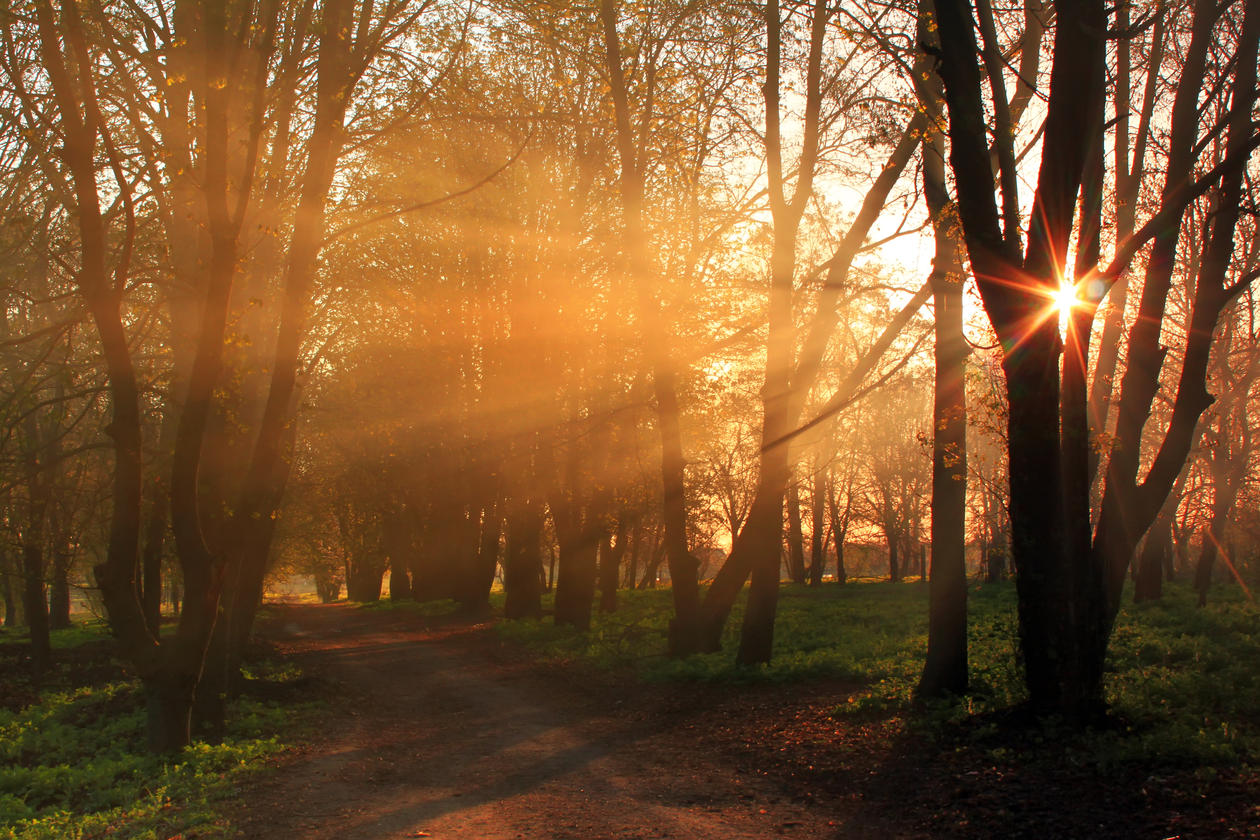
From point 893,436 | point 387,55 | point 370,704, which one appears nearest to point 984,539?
point 893,436

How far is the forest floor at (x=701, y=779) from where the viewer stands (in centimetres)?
607

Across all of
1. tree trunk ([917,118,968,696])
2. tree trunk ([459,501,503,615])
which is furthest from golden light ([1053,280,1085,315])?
tree trunk ([459,501,503,615])

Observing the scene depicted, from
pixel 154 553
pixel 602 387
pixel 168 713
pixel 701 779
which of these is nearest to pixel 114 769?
pixel 168 713

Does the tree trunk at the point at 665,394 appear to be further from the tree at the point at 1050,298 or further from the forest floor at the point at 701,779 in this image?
the tree at the point at 1050,298

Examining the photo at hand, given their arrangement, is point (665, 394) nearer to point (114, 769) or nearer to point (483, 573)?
point (114, 769)

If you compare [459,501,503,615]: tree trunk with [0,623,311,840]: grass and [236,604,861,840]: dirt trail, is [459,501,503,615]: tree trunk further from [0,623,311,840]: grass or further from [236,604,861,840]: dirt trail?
[0,623,311,840]: grass

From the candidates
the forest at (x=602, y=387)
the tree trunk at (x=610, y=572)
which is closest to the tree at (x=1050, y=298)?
the forest at (x=602, y=387)

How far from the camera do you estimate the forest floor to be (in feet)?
19.9

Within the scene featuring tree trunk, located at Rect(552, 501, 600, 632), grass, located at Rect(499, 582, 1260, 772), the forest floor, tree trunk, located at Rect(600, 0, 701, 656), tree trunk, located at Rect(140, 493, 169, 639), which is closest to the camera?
the forest floor

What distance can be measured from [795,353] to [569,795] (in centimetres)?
957

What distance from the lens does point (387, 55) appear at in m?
10.2

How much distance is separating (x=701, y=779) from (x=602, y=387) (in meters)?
12.6

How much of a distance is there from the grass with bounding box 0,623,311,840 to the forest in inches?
2.7

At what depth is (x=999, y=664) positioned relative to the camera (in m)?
11.3
